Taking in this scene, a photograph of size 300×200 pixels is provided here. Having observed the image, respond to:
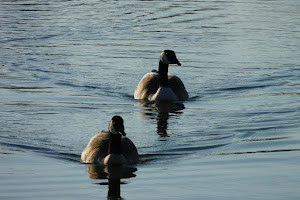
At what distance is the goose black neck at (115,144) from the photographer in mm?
13945

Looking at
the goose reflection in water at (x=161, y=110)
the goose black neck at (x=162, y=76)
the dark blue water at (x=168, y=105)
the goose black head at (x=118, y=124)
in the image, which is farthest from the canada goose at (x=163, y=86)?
the goose black head at (x=118, y=124)

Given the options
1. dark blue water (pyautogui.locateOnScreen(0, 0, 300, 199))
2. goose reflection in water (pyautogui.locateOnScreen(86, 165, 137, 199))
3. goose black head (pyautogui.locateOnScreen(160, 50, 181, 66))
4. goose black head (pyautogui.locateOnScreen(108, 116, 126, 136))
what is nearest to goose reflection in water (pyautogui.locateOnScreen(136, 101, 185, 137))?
dark blue water (pyautogui.locateOnScreen(0, 0, 300, 199))

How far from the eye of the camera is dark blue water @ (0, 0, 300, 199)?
44.5 ft

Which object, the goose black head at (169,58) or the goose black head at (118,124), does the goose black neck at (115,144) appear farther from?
the goose black head at (169,58)

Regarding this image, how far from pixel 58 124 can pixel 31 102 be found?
3.00 meters

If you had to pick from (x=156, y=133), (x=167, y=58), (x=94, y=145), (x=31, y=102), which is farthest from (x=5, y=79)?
(x=94, y=145)

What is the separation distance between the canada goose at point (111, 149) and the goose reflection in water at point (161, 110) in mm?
3565

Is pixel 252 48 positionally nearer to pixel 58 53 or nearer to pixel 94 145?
pixel 58 53

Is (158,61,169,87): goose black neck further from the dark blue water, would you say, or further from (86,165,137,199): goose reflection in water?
(86,165,137,199): goose reflection in water

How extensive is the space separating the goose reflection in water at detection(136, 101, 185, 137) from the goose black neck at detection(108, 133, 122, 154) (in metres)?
4.01

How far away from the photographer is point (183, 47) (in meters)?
31.2

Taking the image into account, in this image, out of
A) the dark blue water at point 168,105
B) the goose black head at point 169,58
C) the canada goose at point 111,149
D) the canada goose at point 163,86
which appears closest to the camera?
the dark blue water at point 168,105

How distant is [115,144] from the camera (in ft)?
46.1

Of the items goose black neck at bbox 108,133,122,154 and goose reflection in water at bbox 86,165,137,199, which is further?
goose black neck at bbox 108,133,122,154
